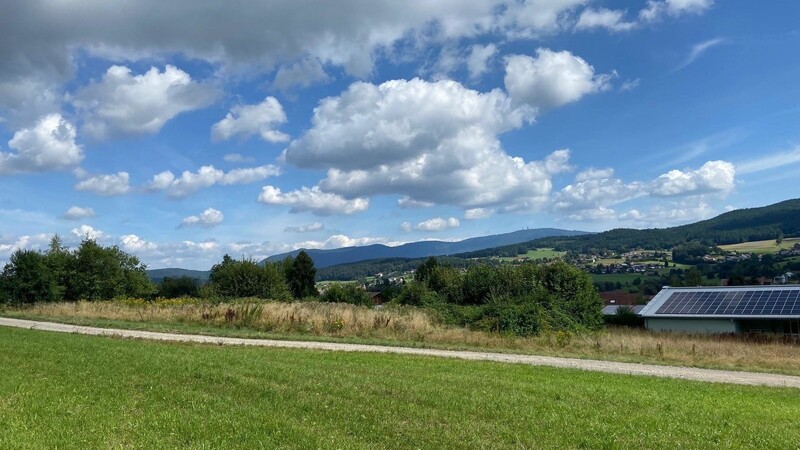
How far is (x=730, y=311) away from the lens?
1725 inches

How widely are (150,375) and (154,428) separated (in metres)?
3.71

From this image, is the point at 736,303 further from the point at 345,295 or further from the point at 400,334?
the point at 345,295

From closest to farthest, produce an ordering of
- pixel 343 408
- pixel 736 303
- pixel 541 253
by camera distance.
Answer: pixel 343 408 < pixel 736 303 < pixel 541 253

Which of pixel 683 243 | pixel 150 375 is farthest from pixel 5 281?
pixel 683 243

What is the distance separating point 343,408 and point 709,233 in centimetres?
17565

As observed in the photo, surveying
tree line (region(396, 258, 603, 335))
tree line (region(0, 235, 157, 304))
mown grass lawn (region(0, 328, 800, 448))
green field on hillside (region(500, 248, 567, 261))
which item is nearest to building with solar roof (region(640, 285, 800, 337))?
tree line (region(396, 258, 603, 335))

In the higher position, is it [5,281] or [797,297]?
[5,281]

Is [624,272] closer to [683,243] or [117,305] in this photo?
[683,243]

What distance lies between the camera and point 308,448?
21.0ft

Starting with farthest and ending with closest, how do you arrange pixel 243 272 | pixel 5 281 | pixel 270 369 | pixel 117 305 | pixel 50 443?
1. pixel 243 272
2. pixel 5 281
3. pixel 117 305
4. pixel 270 369
5. pixel 50 443

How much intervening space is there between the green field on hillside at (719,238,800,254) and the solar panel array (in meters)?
88.6

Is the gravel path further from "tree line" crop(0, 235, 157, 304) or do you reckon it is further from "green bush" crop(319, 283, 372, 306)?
"green bush" crop(319, 283, 372, 306)

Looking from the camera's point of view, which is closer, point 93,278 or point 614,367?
point 614,367

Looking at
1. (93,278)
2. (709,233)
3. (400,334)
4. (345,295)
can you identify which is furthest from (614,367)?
(709,233)
